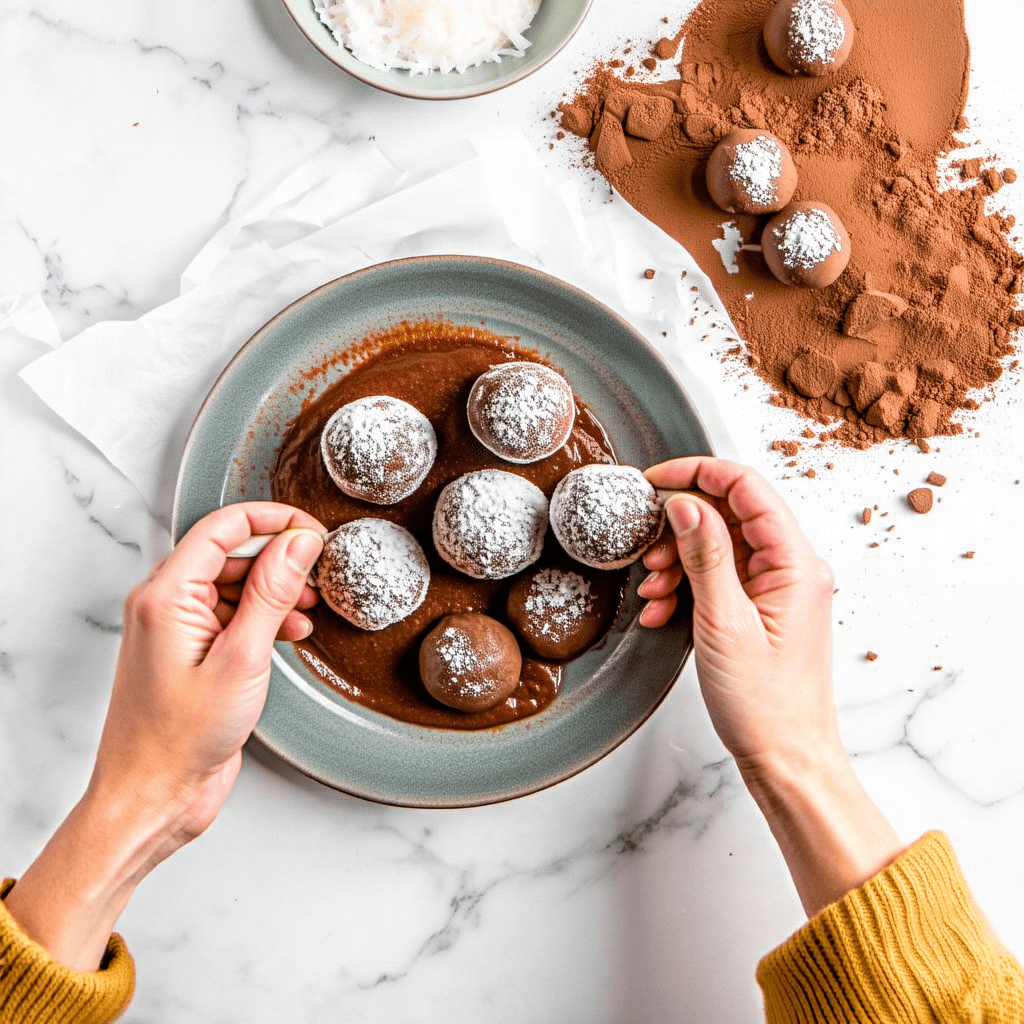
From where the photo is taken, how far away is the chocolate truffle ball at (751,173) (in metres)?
1.91

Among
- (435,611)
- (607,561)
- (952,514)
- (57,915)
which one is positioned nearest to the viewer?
(57,915)

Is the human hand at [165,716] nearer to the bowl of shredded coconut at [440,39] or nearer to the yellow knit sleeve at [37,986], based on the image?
the yellow knit sleeve at [37,986]

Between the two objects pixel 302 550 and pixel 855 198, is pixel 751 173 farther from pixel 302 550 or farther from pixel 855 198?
pixel 302 550

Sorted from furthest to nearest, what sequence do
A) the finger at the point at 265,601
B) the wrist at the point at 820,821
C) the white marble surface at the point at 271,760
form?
the white marble surface at the point at 271,760 → the wrist at the point at 820,821 → the finger at the point at 265,601

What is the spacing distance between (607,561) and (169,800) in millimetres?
924

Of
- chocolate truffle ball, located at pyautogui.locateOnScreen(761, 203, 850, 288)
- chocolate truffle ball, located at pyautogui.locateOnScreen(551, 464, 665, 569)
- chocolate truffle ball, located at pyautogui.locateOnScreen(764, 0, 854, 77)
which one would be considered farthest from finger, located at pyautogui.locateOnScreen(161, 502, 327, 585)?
chocolate truffle ball, located at pyautogui.locateOnScreen(764, 0, 854, 77)

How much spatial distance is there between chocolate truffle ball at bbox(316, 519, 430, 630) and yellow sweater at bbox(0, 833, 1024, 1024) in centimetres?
80

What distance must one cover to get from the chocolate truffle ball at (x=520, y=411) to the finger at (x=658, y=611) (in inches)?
14.8

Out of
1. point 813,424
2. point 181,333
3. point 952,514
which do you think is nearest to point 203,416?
point 181,333

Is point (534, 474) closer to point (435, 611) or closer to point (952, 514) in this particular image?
point (435, 611)

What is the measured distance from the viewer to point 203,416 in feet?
6.05

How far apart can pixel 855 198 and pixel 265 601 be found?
150cm

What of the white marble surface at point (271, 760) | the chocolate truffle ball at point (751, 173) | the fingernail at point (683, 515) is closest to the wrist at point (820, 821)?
the white marble surface at point (271, 760)

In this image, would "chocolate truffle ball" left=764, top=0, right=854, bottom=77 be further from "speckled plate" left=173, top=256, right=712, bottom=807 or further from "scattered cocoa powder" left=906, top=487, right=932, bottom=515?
"scattered cocoa powder" left=906, top=487, right=932, bottom=515
